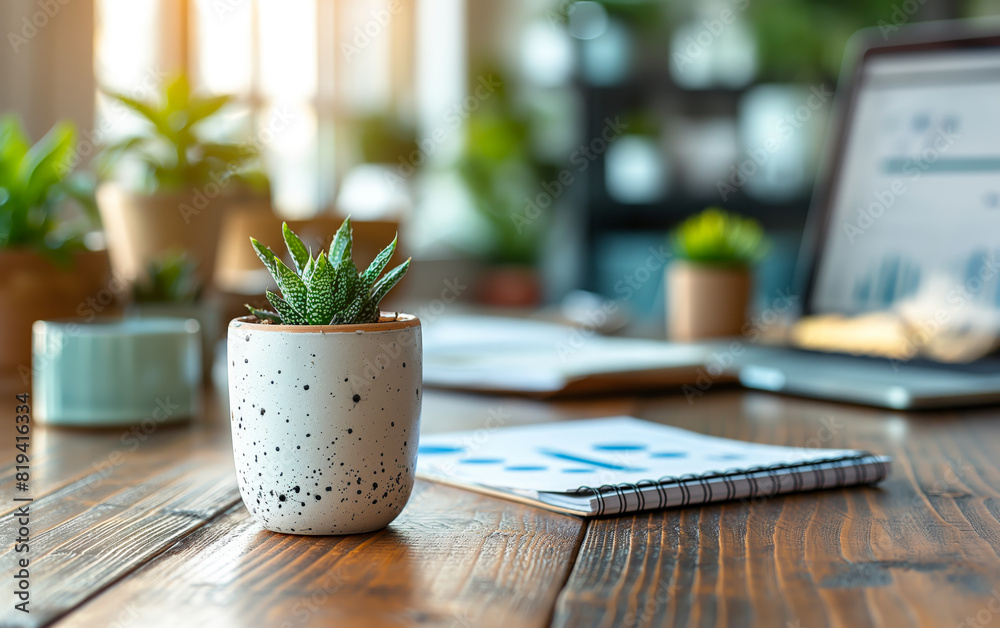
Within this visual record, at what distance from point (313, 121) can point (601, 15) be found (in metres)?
1.49

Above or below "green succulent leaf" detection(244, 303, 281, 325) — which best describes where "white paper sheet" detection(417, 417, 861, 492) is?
below

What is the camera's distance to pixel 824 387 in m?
0.99

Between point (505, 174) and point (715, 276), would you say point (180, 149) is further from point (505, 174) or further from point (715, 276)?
point (505, 174)

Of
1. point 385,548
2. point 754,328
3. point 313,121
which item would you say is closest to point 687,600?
point 385,548

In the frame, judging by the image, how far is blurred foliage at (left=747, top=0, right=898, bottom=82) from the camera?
15.3 ft

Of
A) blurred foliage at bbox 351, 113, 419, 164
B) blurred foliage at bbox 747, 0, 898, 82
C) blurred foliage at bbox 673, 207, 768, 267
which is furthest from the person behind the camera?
blurred foliage at bbox 747, 0, 898, 82

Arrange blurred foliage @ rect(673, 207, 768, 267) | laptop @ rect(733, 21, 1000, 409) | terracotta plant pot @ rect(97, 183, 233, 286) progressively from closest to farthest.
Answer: laptop @ rect(733, 21, 1000, 409) < terracotta plant pot @ rect(97, 183, 233, 286) < blurred foliage @ rect(673, 207, 768, 267)

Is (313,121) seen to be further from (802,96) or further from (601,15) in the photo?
(802,96)

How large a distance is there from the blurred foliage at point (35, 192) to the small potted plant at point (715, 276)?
0.80m

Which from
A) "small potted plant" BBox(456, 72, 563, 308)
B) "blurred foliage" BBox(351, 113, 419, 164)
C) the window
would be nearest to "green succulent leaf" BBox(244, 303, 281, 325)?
the window

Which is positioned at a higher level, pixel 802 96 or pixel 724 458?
pixel 802 96

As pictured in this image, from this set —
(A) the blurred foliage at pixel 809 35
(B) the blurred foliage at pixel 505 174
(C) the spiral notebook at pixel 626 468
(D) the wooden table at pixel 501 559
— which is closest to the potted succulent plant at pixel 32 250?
(D) the wooden table at pixel 501 559

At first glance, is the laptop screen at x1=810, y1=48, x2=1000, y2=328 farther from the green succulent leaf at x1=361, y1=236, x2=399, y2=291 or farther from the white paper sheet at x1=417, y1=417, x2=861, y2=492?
the green succulent leaf at x1=361, y1=236, x2=399, y2=291

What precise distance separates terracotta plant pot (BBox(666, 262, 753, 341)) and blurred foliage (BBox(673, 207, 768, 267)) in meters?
0.01
